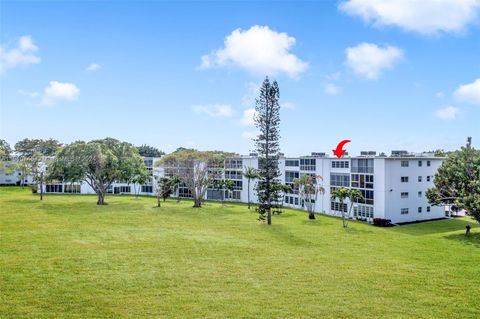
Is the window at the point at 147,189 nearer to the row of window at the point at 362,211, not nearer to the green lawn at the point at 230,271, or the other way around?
the green lawn at the point at 230,271

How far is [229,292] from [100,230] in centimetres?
1983

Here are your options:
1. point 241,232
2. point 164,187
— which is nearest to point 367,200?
point 241,232

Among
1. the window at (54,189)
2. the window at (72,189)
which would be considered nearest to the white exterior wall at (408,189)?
the window at (72,189)

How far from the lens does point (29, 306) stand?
16.9 meters

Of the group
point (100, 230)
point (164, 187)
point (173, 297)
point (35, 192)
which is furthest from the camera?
point (35, 192)

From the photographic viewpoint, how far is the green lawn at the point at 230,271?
682 inches

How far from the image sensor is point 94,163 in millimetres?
56312

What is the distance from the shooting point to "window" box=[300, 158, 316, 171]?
183 ft

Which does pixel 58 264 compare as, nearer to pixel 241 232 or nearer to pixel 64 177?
pixel 241 232

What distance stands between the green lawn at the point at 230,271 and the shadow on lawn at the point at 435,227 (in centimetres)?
115

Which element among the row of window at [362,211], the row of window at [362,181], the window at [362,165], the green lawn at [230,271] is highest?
the window at [362,165]

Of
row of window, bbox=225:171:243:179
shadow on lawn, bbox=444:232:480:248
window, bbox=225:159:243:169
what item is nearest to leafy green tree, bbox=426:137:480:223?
shadow on lawn, bbox=444:232:480:248

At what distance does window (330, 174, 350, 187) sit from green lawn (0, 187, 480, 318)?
11897 mm

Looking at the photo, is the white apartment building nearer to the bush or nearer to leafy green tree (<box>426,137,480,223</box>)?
the bush
